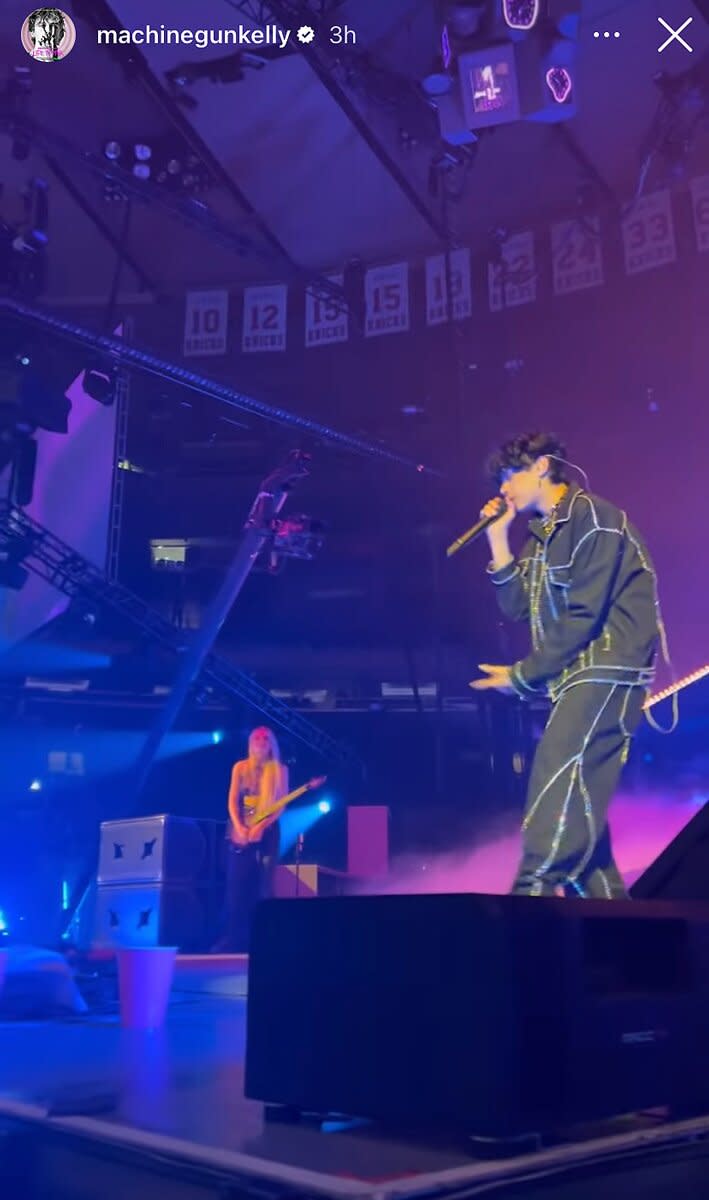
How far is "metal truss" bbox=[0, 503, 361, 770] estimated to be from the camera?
28.8ft

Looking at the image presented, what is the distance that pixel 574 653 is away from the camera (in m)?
2.34

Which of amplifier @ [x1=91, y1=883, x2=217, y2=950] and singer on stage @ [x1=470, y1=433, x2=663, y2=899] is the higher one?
singer on stage @ [x1=470, y1=433, x2=663, y2=899]

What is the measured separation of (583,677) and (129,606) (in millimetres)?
7514

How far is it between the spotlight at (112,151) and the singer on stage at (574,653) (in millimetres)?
7866

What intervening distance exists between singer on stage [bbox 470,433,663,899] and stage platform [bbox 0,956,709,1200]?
64 centimetres

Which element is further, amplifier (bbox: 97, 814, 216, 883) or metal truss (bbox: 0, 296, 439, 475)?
metal truss (bbox: 0, 296, 439, 475)

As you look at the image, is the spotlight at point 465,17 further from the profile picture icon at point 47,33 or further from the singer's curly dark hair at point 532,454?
the singer's curly dark hair at point 532,454

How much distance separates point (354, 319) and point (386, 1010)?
1020 centimetres

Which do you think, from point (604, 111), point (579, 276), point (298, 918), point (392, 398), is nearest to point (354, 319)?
point (392, 398)

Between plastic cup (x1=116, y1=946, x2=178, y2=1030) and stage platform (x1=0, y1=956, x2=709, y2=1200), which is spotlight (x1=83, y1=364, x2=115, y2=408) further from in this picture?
stage platform (x1=0, y1=956, x2=709, y2=1200)

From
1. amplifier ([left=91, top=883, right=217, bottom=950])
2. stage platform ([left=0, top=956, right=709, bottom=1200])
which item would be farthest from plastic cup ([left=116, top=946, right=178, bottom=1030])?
amplifier ([left=91, top=883, right=217, bottom=950])

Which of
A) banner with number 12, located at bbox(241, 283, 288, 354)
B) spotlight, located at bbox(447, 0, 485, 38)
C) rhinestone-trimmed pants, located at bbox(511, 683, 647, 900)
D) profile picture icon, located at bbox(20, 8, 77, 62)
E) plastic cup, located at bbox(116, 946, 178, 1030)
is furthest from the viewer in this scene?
banner with number 12, located at bbox(241, 283, 288, 354)

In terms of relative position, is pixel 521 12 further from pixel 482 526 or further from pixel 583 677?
pixel 583 677
